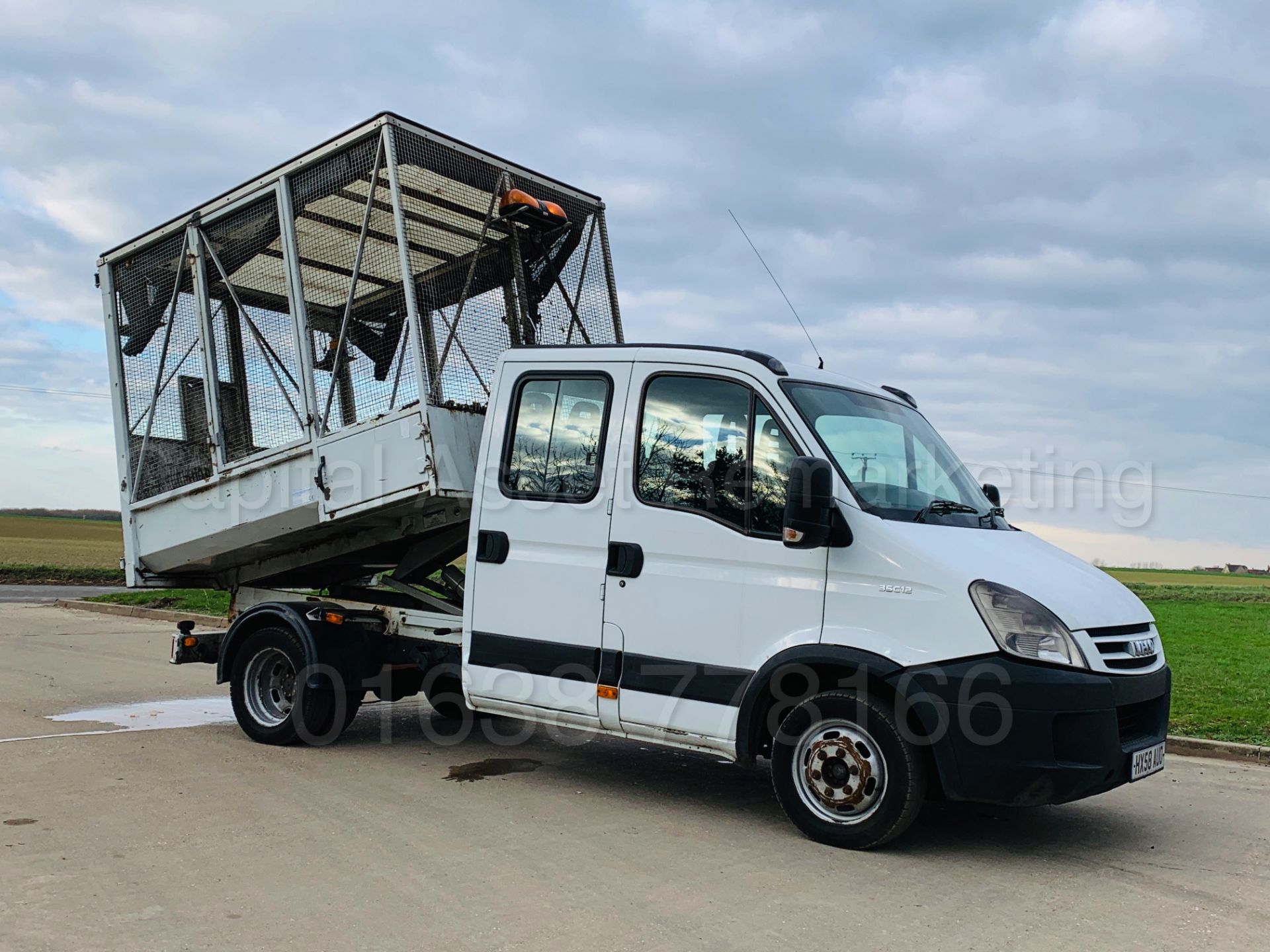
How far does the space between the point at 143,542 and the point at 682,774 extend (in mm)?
4441

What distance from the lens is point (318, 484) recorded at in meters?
7.55

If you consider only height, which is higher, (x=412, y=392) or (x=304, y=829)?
(x=412, y=392)

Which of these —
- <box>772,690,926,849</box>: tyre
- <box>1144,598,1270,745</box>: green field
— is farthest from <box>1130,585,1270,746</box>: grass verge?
<box>772,690,926,849</box>: tyre

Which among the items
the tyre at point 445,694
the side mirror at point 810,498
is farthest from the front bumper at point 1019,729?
the tyre at point 445,694

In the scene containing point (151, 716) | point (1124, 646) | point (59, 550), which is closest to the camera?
point (1124, 646)

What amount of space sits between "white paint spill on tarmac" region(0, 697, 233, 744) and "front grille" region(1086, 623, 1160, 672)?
659 centimetres

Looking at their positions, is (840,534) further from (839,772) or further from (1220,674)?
(1220,674)

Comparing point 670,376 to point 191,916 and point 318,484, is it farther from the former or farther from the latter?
point 191,916

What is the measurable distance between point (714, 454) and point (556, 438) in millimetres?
1049

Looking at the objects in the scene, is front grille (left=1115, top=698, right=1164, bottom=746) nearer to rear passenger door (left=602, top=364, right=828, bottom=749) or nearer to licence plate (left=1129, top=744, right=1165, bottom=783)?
licence plate (left=1129, top=744, right=1165, bottom=783)

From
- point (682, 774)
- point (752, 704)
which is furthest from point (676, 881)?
point (682, 774)

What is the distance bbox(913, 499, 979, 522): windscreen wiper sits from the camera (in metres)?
5.88

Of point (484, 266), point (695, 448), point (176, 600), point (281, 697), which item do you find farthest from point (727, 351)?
point (176, 600)

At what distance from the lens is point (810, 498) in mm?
5375
